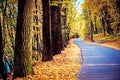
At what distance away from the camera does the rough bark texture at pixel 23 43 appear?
12445 mm

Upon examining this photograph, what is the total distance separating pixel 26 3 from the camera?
493 inches

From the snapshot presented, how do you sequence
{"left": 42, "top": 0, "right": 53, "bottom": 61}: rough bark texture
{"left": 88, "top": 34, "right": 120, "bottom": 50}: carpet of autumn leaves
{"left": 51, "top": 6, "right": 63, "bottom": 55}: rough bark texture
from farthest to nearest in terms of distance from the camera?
{"left": 88, "top": 34, "right": 120, "bottom": 50}: carpet of autumn leaves → {"left": 51, "top": 6, "right": 63, "bottom": 55}: rough bark texture → {"left": 42, "top": 0, "right": 53, "bottom": 61}: rough bark texture

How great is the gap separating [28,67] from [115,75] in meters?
4.01

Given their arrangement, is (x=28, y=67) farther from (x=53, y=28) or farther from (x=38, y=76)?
(x=53, y=28)

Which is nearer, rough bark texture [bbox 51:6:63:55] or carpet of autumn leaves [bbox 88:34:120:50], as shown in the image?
rough bark texture [bbox 51:6:63:55]

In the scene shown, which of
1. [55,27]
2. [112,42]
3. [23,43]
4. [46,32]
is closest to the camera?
[23,43]

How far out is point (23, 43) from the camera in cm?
1248

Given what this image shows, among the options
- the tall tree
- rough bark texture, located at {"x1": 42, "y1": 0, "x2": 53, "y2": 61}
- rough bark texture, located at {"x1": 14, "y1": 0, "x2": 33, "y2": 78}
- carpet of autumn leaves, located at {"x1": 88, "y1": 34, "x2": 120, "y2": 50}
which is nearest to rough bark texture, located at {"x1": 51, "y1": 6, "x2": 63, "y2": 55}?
the tall tree

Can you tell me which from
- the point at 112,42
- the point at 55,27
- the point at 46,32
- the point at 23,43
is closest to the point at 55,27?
the point at 55,27

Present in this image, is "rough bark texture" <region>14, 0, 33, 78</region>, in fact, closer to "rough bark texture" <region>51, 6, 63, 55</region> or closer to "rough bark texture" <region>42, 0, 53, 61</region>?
"rough bark texture" <region>42, 0, 53, 61</region>

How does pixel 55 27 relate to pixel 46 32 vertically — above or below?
above

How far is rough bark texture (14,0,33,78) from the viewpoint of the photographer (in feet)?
40.8

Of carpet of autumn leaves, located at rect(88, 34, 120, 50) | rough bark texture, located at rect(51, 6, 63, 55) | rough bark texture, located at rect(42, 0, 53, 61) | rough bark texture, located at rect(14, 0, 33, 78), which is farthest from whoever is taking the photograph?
carpet of autumn leaves, located at rect(88, 34, 120, 50)

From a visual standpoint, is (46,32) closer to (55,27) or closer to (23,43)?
(55,27)
